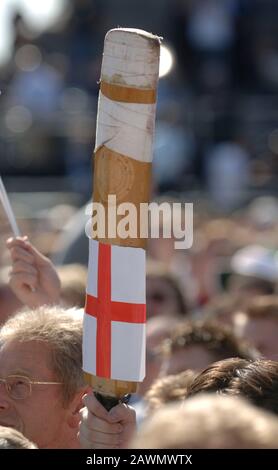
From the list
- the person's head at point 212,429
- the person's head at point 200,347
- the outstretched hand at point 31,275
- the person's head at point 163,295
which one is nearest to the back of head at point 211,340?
the person's head at point 200,347

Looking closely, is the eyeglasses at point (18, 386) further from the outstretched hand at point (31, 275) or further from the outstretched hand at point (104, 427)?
the outstretched hand at point (31, 275)

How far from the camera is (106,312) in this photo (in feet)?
9.55

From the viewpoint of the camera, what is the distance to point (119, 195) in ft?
9.29

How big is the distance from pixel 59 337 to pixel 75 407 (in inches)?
8.0

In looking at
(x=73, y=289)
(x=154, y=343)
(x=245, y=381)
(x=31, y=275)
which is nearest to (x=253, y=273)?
(x=154, y=343)

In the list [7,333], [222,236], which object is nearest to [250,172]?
[222,236]

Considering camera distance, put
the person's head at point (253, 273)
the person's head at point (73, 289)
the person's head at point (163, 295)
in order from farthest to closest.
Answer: the person's head at point (253, 273)
the person's head at point (163, 295)
the person's head at point (73, 289)

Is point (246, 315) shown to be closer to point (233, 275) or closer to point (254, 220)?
point (233, 275)

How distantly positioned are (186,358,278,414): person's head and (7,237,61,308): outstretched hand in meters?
1.03

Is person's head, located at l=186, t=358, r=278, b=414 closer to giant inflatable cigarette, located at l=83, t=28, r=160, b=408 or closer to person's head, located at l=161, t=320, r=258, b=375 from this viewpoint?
giant inflatable cigarette, located at l=83, t=28, r=160, b=408

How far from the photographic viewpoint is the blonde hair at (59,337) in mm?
3490

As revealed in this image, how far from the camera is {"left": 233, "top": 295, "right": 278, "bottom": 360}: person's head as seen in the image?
557cm

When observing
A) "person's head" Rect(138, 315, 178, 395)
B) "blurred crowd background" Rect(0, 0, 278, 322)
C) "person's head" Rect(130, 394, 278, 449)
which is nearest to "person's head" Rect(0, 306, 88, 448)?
"person's head" Rect(130, 394, 278, 449)

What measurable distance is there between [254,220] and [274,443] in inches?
450
